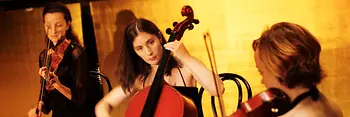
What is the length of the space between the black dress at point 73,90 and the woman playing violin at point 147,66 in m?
0.23

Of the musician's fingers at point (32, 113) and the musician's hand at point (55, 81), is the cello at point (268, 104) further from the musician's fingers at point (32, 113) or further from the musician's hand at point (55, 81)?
the musician's fingers at point (32, 113)

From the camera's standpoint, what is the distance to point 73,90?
2.14m

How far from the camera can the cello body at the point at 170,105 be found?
63.4 inches

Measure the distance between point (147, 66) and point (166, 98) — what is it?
26cm

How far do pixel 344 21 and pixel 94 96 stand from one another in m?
1.12

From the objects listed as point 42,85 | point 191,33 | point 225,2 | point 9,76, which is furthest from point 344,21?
point 9,76

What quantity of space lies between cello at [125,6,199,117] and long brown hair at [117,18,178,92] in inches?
6.9

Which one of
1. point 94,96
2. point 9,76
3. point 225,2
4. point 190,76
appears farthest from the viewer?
point 9,76

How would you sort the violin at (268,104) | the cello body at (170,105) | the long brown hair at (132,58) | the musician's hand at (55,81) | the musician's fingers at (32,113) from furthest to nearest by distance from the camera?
1. the musician's fingers at (32,113)
2. the musician's hand at (55,81)
3. the long brown hair at (132,58)
4. the cello body at (170,105)
5. the violin at (268,104)

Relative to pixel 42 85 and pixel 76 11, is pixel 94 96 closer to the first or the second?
pixel 42 85

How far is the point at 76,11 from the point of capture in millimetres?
2307

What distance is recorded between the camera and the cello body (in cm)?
161

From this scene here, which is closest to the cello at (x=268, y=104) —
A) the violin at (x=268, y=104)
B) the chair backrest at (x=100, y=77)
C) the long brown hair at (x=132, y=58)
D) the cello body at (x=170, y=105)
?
the violin at (x=268, y=104)

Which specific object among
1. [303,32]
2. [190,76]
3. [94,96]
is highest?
[303,32]
